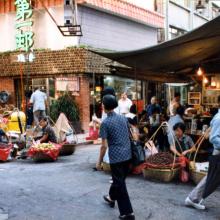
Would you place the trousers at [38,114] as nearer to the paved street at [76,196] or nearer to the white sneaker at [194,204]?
the paved street at [76,196]

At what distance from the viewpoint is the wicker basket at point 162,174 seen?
27.0 ft

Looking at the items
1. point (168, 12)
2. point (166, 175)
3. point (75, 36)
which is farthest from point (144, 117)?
point (168, 12)

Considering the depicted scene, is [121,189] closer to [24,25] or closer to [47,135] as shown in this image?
[47,135]

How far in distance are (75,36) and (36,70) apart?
8.90 ft

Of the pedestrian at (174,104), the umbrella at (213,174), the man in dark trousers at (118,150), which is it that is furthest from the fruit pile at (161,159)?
the pedestrian at (174,104)

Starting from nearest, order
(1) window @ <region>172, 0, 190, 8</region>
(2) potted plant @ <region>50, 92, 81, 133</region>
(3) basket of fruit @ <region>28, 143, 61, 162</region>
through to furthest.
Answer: (3) basket of fruit @ <region>28, 143, 61, 162</region>, (2) potted plant @ <region>50, 92, 81, 133</region>, (1) window @ <region>172, 0, 190, 8</region>

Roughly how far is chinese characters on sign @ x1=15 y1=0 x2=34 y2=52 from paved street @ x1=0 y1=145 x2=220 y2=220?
9366mm

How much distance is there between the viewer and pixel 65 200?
711cm

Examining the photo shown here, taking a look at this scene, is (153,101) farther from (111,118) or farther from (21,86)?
(111,118)

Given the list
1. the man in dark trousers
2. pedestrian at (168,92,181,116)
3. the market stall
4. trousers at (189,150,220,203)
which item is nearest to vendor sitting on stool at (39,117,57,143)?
the market stall

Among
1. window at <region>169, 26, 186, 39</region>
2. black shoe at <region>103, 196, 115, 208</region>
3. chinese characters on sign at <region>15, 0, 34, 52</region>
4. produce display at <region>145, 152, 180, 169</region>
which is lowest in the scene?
black shoe at <region>103, 196, 115, 208</region>

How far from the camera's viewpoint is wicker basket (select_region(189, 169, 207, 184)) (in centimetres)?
778

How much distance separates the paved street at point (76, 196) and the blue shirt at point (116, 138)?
943mm

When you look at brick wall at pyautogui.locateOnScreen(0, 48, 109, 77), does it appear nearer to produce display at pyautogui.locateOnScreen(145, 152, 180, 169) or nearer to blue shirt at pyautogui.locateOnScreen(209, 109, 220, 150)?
produce display at pyautogui.locateOnScreen(145, 152, 180, 169)
